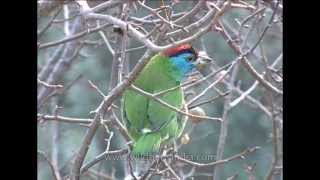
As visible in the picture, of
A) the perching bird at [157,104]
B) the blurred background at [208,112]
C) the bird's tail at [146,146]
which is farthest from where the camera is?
the blurred background at [208,112]

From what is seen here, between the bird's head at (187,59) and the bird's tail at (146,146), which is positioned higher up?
the bird's head at (187,59)

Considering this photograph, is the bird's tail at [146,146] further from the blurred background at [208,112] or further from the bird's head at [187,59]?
the blurred background at [208,112]

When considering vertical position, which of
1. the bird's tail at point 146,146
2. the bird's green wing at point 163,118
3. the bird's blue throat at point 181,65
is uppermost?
the bird's blue throat at point 181,65

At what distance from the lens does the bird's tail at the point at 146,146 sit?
2.36m

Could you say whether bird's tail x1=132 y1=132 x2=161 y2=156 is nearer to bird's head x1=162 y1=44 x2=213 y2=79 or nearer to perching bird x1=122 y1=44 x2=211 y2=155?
perching bird x1=122 y1=44 x2=211 y2=155

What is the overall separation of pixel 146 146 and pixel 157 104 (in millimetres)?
229

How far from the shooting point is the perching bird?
2.46 meters

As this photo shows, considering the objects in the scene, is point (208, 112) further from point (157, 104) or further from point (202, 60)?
point (202, 60)

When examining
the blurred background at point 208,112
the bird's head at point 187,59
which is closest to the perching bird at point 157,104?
the bird's head at point 187,59

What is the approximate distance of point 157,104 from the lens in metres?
2.54

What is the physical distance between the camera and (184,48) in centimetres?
239

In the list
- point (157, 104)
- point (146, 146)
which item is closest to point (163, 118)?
point (157, 104)
